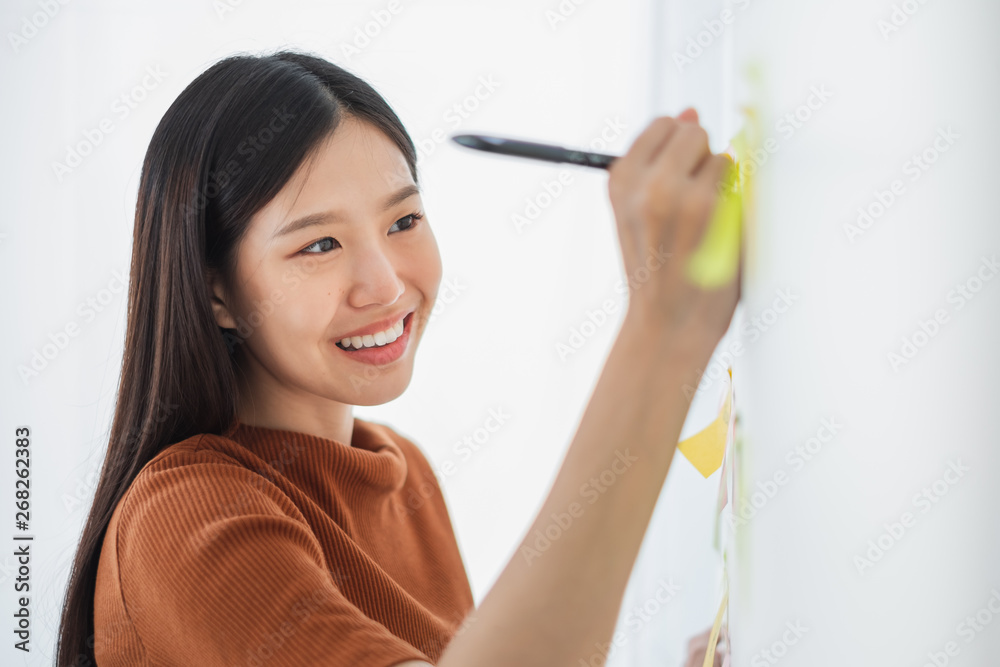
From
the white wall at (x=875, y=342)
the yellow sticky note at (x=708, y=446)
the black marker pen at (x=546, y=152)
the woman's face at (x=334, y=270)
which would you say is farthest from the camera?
the woman's face at (x=334, y=270)

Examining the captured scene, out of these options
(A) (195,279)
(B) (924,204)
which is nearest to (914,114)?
(B) (924,204)

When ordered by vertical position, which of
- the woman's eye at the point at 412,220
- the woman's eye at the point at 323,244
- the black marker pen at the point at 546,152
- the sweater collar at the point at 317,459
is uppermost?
the black marker pen at the point at 546,152

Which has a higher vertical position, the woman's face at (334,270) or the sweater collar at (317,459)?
the woman's face at (334,270)

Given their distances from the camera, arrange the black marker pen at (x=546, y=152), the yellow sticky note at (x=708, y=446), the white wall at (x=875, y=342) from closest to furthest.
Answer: the white wall at (x=875, y=342) < the black marker pen at (x=546, y=152) < the yellow sticky note at (x=708, y=446)

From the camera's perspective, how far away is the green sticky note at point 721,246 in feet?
1.23

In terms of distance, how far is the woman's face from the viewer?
0.68 m

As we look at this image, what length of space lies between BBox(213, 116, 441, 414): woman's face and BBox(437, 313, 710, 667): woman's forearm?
0.37 metres

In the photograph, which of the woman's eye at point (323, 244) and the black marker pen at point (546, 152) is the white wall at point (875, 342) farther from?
the woman's eye at point (323, 244)

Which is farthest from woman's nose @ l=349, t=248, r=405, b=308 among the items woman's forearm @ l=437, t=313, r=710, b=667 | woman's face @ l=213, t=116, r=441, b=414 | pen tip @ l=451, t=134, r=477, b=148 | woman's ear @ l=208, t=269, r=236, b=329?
woman's forearm @ l=437, t=313, r=710, b=667

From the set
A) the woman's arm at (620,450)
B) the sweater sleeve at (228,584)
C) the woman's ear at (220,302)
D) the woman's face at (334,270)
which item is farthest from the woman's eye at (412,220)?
the woman's arm at (620,450)

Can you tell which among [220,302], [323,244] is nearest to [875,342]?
[323,244]

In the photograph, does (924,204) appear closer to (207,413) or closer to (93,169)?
(207,413)

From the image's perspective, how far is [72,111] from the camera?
138cm

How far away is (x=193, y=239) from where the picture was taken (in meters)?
0.71
